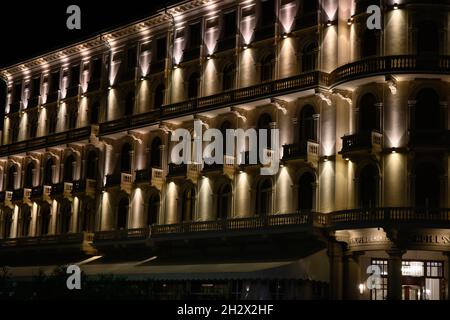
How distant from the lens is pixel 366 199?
40.8 metres

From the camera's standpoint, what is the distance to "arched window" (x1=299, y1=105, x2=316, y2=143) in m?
43.4

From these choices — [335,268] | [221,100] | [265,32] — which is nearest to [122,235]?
[221,100]

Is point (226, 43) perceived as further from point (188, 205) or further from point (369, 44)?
point (369, 44)

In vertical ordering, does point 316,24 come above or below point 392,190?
above

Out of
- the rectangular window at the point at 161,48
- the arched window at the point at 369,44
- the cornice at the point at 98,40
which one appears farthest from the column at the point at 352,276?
the rectangular window at the point at 161,48

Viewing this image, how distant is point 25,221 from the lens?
6059 centimetres

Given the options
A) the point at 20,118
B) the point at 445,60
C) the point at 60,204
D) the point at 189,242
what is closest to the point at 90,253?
the point at 60,204

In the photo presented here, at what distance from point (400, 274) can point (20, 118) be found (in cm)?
3563

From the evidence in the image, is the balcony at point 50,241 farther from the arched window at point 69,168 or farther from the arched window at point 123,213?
the arched window at point 69,168

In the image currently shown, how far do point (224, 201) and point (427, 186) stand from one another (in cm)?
1204

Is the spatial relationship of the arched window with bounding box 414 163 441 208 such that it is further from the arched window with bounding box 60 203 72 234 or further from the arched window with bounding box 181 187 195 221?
the arched window with bounding box 60 203 72 234

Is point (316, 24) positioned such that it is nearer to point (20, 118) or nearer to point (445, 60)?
point (445, 60)

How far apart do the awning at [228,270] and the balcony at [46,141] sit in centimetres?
Answer: 1029
